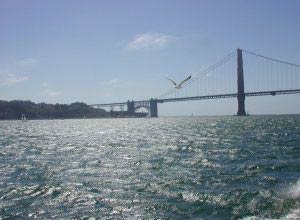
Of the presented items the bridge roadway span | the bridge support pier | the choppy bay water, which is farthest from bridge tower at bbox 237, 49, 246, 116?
the choppy bay water

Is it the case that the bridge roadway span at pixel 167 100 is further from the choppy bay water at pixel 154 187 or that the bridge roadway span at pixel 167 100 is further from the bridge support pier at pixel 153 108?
the choppy bay water at pixel 154 187

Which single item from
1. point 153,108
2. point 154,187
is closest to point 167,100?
point 153,108

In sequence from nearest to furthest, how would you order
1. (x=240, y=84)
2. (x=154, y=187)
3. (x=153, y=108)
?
1. (x=154, y=187)
2. (x=240, y=84)
3. (x=153, y=108)

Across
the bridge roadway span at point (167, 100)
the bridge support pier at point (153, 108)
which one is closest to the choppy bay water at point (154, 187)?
the bridge roadway span at point (167, 100)

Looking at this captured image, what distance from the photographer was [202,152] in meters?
32.4

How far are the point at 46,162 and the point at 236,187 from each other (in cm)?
1422

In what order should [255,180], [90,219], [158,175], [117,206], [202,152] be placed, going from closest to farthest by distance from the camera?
[90,219] < [117,206] < [255,180] < [158,175] < [202,152]

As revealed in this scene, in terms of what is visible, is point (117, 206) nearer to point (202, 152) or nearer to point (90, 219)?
point (90, 219)

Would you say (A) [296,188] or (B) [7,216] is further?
(A) [296,188]

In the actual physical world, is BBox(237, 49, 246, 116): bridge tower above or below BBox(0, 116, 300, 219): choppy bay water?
above

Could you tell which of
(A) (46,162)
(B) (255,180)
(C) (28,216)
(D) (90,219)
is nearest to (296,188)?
(B) (255,180)

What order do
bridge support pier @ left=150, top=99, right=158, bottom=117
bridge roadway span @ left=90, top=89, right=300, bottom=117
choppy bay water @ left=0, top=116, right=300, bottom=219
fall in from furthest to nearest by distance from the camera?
bridge support pier @ left=150, top=99, right=158, bottom=117, bridge roadway span @ left=90, top=89, right=300, bottom=117, choppy bay water @ left=0, top=116, right=300, bottom=219

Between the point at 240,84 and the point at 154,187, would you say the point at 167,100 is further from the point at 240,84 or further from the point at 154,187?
the point at 154,187

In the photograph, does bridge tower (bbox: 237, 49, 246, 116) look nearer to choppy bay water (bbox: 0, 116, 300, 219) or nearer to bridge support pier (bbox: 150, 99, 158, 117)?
bridge support pier (bbox: 150, 99, 158, 117)
